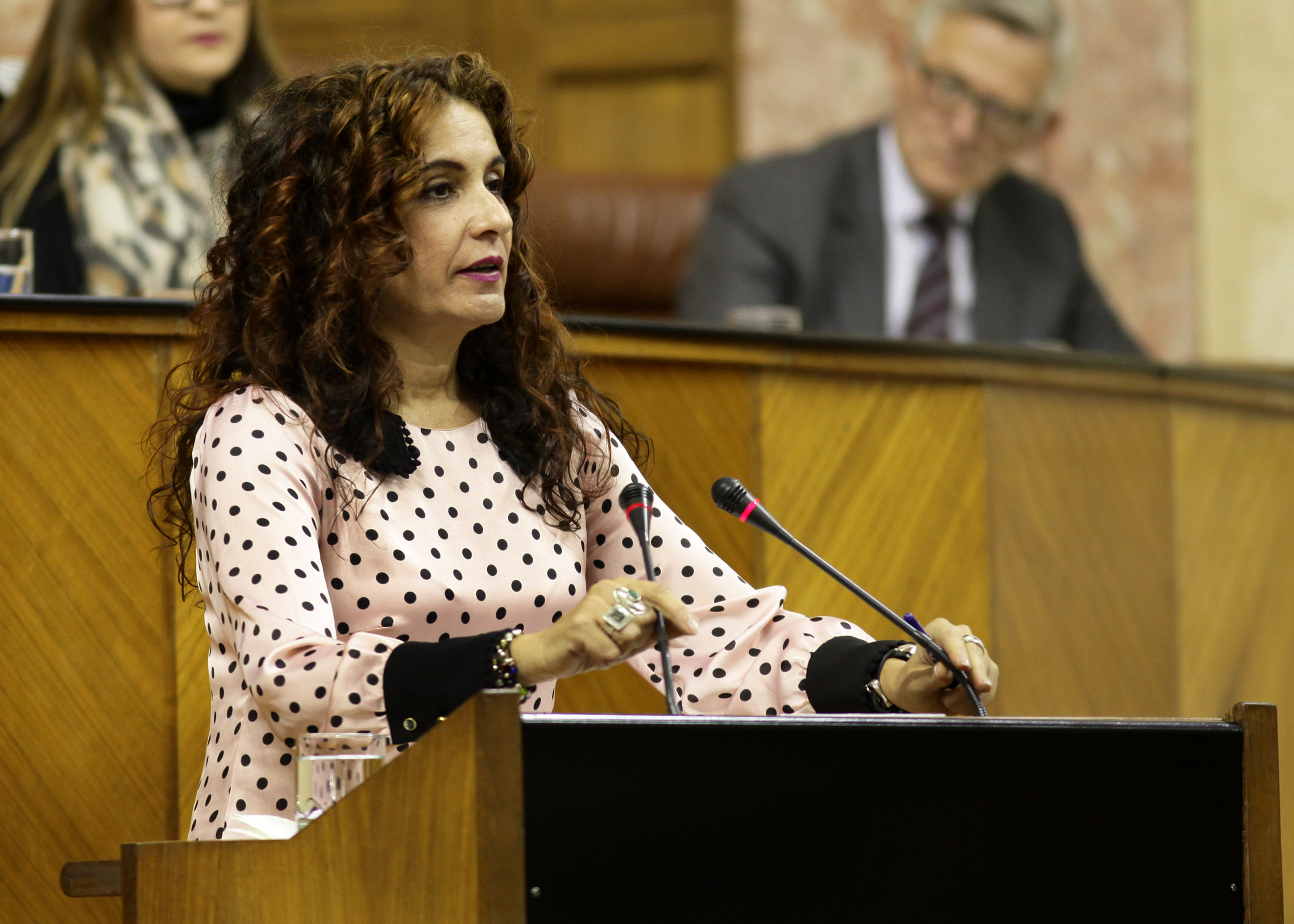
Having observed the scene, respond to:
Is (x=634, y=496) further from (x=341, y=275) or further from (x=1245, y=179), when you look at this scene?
(x=1245, y=179)

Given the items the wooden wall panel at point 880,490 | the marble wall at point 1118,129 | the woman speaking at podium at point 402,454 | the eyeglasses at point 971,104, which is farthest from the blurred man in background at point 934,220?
the woman speaking at podium at point 402,454

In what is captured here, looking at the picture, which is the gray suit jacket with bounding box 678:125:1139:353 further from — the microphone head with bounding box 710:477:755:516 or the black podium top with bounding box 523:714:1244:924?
the black podium top with bounding box 523:714:1244:924

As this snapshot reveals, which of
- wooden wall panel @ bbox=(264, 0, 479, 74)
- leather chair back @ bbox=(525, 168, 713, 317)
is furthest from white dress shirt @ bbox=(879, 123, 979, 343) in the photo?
wooden wall panel @ bbox=(264, 0, 479, 74)

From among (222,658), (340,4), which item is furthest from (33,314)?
(340,4)

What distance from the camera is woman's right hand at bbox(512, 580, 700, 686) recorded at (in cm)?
132

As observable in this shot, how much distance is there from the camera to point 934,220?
12.2ft

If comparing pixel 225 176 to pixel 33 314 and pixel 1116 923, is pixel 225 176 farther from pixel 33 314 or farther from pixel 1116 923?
pixel 1116 923

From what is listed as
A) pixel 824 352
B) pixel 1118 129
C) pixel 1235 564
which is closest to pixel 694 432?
pixel 824 352

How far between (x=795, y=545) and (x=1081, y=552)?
4.67 ft

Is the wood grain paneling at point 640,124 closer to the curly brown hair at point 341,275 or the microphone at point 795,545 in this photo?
the curly brown hair at point 341,275

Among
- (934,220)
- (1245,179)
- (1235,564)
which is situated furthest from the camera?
(1245,179)

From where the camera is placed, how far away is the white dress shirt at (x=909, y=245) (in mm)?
3572

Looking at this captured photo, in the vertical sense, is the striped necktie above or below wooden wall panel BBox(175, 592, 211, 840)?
above

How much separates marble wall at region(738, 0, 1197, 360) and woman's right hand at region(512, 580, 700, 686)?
3.97 m
